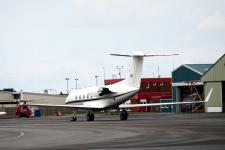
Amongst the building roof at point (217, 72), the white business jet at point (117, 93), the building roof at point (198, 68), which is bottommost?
the white business jet at point (117, 93)

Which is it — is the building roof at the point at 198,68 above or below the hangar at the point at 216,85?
above

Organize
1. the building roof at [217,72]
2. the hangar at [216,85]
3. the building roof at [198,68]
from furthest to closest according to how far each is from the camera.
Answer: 1. the building roof at [198,68]
2. the building roof at [217,72]
3. the hangar at [216,85]

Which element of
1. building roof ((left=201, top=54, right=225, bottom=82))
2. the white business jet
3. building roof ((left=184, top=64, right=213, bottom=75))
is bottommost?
the white business jet

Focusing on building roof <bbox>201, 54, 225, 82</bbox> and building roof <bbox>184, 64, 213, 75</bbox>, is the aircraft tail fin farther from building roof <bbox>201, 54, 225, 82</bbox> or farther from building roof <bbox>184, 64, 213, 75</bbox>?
building roof <bbox>184, 64, 213, 75</bbox>

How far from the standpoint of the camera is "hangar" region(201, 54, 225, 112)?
8075cm

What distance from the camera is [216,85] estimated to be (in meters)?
81.4

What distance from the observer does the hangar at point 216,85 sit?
80750mm

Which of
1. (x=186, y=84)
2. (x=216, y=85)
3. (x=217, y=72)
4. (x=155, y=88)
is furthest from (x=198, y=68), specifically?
(x=155, y=88)

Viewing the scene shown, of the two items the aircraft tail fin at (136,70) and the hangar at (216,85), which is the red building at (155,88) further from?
the aircraft tail fin at (136,70)

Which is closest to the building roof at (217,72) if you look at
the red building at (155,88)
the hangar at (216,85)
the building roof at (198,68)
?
the hangar at (216,85)

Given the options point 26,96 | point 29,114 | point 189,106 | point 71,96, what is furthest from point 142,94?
point 71,96

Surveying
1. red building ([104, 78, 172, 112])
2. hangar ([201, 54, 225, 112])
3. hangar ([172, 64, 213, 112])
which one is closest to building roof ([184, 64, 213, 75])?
hangar ([172, 64, 213, 112])

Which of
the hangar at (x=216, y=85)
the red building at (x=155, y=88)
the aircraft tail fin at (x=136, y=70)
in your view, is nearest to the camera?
the aircraft tail fin at (x=136, y=70)

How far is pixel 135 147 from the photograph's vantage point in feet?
72.1
